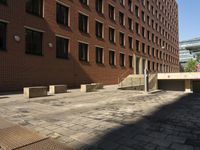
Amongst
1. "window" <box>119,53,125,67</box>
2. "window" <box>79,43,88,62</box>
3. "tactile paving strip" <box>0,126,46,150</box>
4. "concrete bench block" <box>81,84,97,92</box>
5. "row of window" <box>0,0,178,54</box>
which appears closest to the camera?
"tactile paving strip" <box>0,126,46,150</box>

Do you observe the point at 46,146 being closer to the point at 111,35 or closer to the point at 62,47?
the point at 62,47

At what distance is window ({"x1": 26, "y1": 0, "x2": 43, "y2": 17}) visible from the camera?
15.5 meters

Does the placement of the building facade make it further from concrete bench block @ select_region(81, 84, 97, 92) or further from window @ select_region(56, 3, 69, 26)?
concrete bench block @ select_region(81, 84, 97, 92)

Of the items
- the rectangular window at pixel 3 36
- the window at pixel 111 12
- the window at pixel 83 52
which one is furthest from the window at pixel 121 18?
the rectangular window at pixel 3 36

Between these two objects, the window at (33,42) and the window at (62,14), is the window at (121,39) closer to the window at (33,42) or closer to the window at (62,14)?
the window at (62,14)

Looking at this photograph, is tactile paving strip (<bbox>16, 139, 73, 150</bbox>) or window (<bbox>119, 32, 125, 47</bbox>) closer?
tactile paving strip (<bbox>16, 139, 73, 150</bbox>)

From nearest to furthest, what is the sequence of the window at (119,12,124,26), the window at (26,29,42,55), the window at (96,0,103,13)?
the window at (26,29,42,55) < the window at (96,0,103,13) < the window at (119,12,124,26)

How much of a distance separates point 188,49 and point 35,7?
99740 millimetres

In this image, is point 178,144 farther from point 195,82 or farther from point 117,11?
point 195,82

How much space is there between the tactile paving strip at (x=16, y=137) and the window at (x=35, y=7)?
1256 cm

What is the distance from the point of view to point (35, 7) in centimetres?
1612

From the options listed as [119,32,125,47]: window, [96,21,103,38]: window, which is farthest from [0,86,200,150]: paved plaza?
[119,32,125,47]: window

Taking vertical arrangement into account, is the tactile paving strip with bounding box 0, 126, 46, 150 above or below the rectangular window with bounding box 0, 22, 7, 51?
below

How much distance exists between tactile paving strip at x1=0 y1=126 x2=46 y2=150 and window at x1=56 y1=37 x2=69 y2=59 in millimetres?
12972
